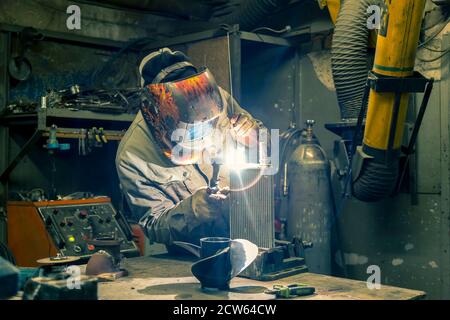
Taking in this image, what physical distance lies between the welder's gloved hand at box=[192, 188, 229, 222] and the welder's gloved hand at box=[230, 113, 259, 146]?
25.7 inches

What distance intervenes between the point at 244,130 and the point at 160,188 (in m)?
0.58

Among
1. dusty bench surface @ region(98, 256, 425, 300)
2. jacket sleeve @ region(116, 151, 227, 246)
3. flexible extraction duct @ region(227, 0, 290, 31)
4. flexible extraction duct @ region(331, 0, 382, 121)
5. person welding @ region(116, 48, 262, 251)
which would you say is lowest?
dusty bench surface @ region(98, 256, 425, 300)

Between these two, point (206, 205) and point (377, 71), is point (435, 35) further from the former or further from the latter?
point (206, 205)

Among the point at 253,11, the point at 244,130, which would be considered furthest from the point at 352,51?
the point at 253,11

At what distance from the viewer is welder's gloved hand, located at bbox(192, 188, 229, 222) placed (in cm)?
231

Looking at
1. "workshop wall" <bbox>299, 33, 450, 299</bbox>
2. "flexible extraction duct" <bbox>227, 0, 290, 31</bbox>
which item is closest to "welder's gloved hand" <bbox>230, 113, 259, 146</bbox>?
"workshop wall" <bbox>299, 33, 450, 299</bbox>

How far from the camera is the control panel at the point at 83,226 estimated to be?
346 centimetres

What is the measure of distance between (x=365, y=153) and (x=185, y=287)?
1488mm

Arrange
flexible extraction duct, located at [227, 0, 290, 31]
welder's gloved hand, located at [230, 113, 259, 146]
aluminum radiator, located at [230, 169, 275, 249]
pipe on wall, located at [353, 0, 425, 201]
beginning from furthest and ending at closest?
flexible extraction duct, located at [227, 0, 290, 31] → welder's gloved hand, located at [230, 113, 259, 146] → pipe on wall, located at [353, 0, 425, 201] → aluminum radiator, located at [230, 169, 275, 249]

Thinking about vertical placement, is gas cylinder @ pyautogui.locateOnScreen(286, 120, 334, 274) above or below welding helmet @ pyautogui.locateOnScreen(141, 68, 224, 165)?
below

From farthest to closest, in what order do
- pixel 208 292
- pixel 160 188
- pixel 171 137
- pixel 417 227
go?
pixel 417 227 < pixel 171 137 < pixel 160 188 < pixel 208 292

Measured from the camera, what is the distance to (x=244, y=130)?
2.95 m

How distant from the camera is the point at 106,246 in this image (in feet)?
7.34

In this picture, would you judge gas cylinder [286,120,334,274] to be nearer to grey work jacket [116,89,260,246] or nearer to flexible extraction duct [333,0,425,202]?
flexible extraction duct [333,0,425,202]
